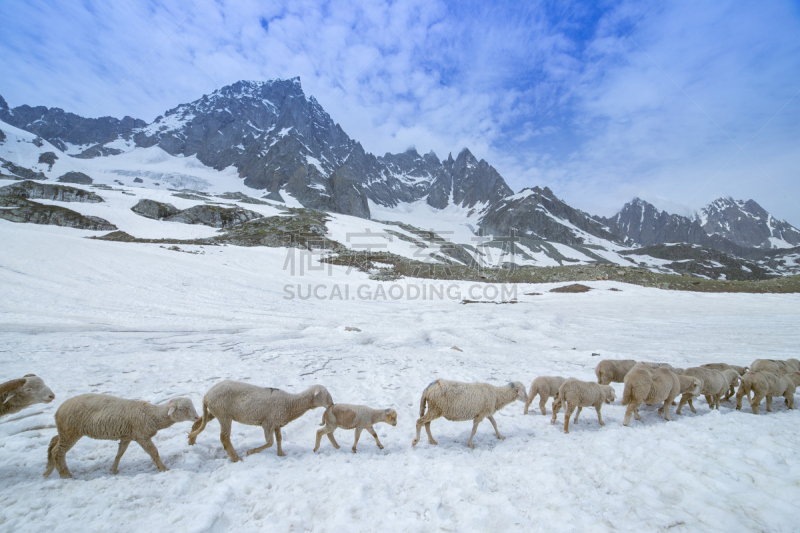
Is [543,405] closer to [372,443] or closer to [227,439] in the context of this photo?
[372,443]

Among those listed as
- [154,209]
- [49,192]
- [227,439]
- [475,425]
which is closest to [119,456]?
[227,439]

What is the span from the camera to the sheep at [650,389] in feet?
21.4

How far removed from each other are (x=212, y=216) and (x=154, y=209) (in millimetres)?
11592

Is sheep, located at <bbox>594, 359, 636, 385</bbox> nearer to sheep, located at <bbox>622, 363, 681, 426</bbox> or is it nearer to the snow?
the snow

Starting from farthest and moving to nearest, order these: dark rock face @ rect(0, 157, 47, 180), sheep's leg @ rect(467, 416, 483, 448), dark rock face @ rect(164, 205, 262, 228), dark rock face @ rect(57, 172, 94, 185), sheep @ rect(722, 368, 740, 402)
A: dark rock face @ rect(57, 172, 94, 185) < dark rock face @ rect(0, 157, 47, 180) < dark rock face @ rect(164, 205, 262, 228) < sheep @ rect(722, 368, 740, 402) < sheep's leg @ rect(467, 416, 483, 448)

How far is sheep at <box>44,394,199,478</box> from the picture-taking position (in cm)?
407

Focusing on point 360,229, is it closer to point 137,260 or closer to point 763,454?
point 137,260

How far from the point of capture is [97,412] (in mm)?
4273

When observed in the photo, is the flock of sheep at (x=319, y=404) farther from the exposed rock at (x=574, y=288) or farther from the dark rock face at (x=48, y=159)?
the dark rock face at (x=48, y=159)

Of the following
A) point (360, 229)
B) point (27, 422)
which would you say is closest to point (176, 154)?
point (360, 229)

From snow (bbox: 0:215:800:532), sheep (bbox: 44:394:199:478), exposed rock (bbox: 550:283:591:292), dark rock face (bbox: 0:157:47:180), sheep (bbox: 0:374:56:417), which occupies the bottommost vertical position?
snow (bbox: 0:215:800:532)

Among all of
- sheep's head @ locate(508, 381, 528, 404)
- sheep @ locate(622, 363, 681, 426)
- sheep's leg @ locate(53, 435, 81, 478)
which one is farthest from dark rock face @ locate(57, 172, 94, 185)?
sheep @ locate(622, 363, 681, 426)

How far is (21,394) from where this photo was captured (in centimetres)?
435

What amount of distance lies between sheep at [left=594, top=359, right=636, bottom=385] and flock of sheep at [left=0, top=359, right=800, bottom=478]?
153cm
